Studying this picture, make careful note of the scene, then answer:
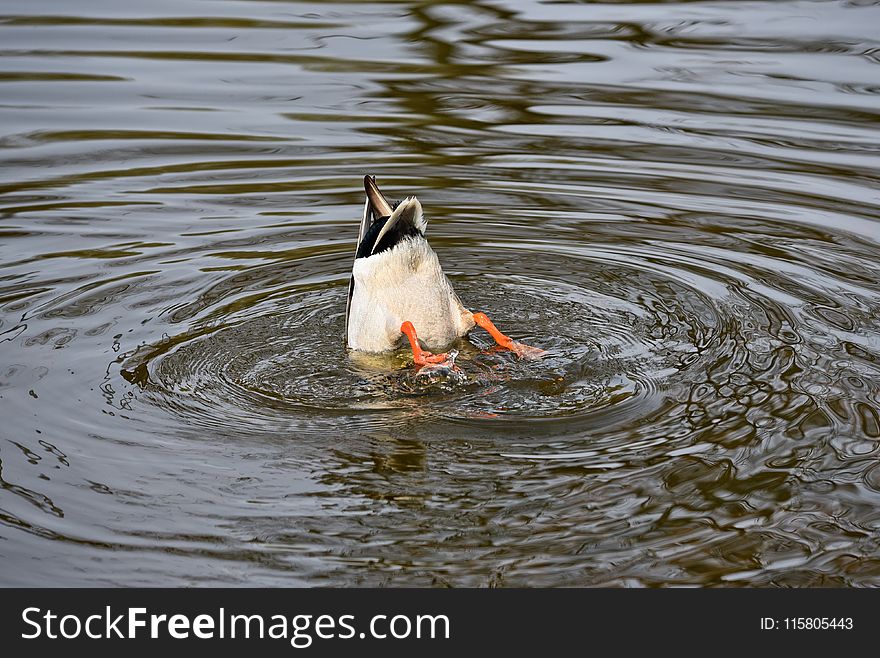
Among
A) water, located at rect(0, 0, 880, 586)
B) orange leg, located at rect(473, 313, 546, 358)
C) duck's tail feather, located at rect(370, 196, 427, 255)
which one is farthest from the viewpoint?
orange leg, located at rect(473, 313, 546, 358)

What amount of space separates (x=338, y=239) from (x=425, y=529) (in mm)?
3962

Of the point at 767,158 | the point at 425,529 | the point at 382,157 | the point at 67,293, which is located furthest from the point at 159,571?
the point at 767,158

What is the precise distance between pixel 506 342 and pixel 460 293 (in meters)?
0.86

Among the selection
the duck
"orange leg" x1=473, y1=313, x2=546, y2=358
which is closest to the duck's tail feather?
the duck

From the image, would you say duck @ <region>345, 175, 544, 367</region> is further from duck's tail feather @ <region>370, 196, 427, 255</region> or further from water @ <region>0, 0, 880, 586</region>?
water @ <region>0, 0, 880, 586</region>

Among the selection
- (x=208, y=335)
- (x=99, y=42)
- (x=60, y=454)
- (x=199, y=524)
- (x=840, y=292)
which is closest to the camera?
(x=199, y=524)

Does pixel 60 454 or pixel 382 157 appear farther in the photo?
pixel 382 157

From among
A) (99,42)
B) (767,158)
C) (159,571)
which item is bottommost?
(159,571)

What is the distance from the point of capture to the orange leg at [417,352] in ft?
19.6

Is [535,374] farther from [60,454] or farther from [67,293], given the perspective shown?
[67,293]

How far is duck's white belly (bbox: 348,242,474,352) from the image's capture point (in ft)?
20.2

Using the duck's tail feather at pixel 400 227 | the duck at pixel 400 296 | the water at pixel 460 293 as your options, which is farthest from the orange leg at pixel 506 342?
the duck's tail feather at pixel 400 227

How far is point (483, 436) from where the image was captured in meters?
5.11

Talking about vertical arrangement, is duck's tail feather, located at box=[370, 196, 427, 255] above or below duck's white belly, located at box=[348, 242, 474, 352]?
above
